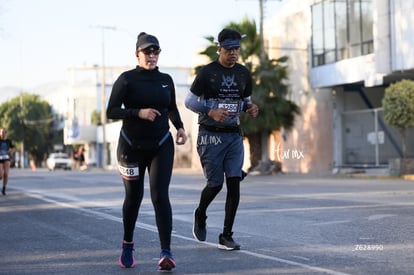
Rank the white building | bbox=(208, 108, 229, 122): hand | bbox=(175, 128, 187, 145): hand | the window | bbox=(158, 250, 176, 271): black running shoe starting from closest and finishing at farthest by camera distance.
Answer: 1. bbox=(158, 250, 176, 271): black running shoe
2. bbox=(175, 128, 187, 145): hand
3. bbox=(208, 108, 229, 122): hand
4. the white building
5. the window

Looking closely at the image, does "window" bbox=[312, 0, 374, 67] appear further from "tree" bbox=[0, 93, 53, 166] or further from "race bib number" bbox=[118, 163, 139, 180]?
"tree" bbox=[0, 93, 53, 166]

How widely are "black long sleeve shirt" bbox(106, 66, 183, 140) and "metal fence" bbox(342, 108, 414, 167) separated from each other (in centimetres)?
2749

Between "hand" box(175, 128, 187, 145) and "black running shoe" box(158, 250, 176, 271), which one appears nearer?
"black running shoe" box(158, 250, 176, 271)

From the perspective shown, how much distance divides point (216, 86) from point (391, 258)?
232 centimetres

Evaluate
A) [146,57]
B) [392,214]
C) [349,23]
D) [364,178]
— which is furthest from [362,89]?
[146,57]

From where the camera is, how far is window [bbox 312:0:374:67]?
34.4m

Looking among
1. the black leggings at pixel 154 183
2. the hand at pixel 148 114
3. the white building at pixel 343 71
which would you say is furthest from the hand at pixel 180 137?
the white building at pixel 343 71

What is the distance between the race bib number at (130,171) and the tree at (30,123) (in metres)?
93.3

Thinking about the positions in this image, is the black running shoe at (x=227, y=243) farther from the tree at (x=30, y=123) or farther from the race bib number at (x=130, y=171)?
the tree at (x=30, y=123)

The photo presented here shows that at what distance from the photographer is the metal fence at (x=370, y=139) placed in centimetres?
3388

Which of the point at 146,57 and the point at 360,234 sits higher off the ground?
the point at 146,57

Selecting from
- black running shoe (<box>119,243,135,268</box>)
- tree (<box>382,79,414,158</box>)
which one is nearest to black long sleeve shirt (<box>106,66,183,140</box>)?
black running shoe (<box>119,243,135,268</box>)

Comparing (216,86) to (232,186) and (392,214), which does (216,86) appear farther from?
(392,214)

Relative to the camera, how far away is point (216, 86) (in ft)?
26.3
